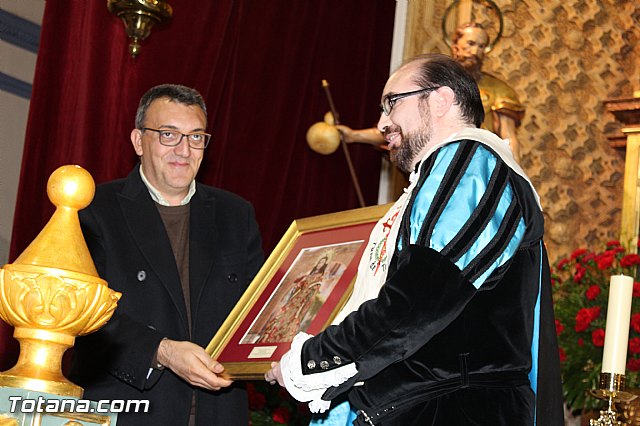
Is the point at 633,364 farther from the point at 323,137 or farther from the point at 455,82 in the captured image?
the point at 323,137

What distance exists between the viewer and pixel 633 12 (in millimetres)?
6121

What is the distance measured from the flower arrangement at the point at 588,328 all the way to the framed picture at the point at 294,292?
4.30 feet

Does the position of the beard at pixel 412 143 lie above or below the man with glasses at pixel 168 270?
above

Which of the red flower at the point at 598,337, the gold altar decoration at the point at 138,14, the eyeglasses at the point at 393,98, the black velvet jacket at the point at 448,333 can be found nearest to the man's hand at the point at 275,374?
the black velvet jacket at the point at 448,333

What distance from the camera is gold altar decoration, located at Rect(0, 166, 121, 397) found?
52.0 inches

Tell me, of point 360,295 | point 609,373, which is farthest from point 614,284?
point 360,295

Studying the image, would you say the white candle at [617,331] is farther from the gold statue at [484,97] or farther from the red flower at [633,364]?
the gold statue at [484,97]

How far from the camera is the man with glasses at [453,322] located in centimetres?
218

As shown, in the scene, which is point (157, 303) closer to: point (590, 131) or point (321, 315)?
point (321, 315)

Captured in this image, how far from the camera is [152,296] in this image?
3.04m

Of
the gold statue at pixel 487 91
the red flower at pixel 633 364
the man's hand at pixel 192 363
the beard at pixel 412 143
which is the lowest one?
the man's hand at pixel 192 363

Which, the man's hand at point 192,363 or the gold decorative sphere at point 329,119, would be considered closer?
the man's hand at point 192,363

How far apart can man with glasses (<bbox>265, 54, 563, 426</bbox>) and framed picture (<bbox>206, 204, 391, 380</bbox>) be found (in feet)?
1.03

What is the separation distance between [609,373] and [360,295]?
0.82 m
